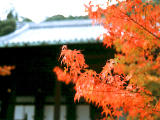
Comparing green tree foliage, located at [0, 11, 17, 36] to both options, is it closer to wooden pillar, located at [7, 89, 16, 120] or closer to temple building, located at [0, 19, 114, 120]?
temple building, located at [0, 19, 114, 120]

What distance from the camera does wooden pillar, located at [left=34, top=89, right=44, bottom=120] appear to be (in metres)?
7.19

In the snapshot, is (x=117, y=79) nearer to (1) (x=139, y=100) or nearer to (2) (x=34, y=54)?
(1) (x=139, y=100)

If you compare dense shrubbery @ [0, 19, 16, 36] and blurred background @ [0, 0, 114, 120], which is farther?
dense shrubbery @ [0, 19, 16, 36]

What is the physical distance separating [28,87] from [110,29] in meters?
5.21

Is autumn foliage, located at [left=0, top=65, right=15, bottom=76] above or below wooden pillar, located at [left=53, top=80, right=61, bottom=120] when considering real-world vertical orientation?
above

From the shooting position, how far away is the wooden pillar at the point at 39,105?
7195 millimetres

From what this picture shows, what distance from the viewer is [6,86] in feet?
23.3

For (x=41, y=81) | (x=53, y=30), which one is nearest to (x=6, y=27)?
(x=53, y=30)

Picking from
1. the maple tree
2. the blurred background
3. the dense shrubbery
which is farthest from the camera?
the dense shrubbery

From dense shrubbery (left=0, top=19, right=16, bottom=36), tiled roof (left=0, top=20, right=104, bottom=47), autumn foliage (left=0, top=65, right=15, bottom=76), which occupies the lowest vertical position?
autumn foliage (left=0, top=65, right=15, bottom=76)

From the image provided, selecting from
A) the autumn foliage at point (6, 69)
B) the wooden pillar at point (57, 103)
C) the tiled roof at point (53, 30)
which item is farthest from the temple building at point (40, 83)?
the tiled roof at point (53, 30)

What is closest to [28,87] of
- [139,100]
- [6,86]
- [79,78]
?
[6,86]

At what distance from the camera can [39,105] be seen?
23.9 feet

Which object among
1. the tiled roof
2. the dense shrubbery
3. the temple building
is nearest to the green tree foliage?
the dense shrubbery
